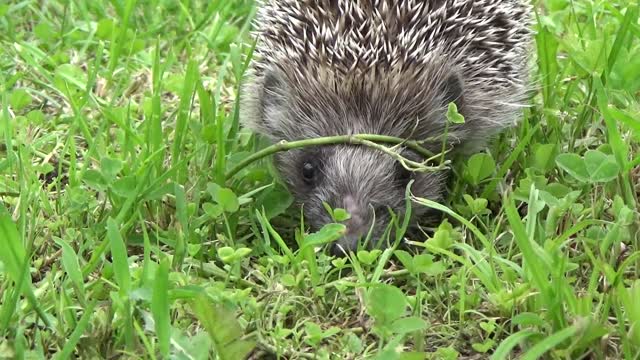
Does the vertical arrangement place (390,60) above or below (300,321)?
above

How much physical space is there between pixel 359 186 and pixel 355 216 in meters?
0.15

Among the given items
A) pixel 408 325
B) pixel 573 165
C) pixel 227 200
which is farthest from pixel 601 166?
pixel 227 200

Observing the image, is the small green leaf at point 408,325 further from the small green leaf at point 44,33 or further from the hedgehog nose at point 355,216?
the small green leaf at point 44,33

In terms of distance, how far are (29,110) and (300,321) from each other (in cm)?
234

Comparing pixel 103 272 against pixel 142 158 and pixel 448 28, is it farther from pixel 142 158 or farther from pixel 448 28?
pixel 448 28

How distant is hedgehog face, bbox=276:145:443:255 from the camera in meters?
3.62

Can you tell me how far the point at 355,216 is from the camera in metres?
3.56

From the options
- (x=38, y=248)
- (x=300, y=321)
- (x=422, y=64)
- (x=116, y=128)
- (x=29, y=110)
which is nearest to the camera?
(x=300, y=321)

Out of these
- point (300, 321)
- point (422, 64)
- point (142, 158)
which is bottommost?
point (300, 321)

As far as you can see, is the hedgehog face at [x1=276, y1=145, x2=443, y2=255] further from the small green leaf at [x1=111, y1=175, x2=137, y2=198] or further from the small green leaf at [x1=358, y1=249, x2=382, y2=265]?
the small green leaf at [x1=111, y1=175, x2=137, y2=198]

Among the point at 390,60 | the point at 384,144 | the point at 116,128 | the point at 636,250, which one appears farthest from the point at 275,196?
the point at 636,250

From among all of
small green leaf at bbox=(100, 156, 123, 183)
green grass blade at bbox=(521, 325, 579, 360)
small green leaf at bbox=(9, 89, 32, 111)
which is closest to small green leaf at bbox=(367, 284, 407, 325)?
green grass blade at bbox=(521, 325, 579, 360)

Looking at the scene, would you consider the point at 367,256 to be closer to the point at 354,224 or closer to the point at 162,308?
the point at 354,224

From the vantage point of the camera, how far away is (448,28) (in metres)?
4.20
